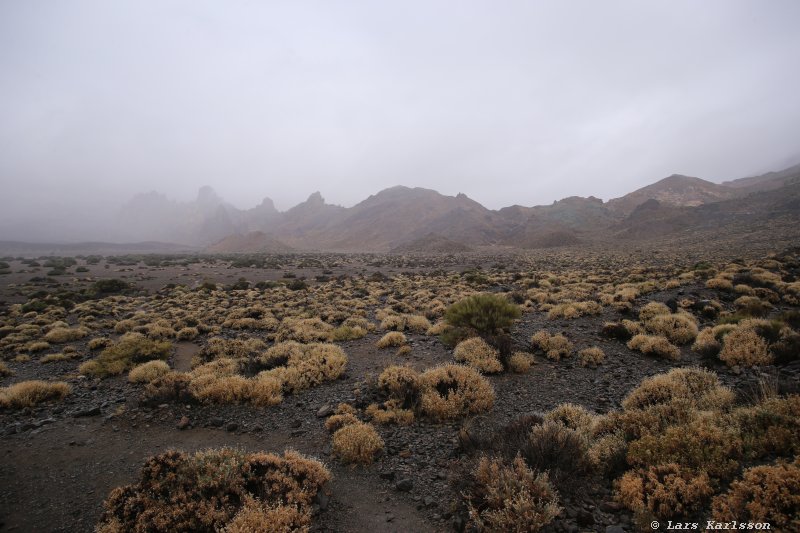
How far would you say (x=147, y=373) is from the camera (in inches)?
401

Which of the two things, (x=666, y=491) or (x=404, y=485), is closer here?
(x=666, y=491)

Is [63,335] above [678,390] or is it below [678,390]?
above

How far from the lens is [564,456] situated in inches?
196

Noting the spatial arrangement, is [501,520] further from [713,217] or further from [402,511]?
[713,217]

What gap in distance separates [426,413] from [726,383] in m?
6.27

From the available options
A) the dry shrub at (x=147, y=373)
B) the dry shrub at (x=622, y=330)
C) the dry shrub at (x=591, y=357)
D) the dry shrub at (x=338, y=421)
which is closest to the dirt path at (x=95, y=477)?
the dry shrub at (x=338, y=421)

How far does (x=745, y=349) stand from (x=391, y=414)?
8309 millimetres

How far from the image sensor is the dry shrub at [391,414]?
7.53 m

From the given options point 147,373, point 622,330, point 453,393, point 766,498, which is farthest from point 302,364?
point 622,330

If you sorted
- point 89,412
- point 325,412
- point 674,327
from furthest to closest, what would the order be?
point 674,327 → point 89,412 → point 325,412

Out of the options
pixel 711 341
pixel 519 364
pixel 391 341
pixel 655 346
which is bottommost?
pixel 391 341

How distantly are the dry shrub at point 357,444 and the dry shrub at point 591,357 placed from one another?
21.3 ft

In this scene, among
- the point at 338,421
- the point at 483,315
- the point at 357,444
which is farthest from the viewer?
the point at 483,315

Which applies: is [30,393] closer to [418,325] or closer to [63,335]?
[63,335]
